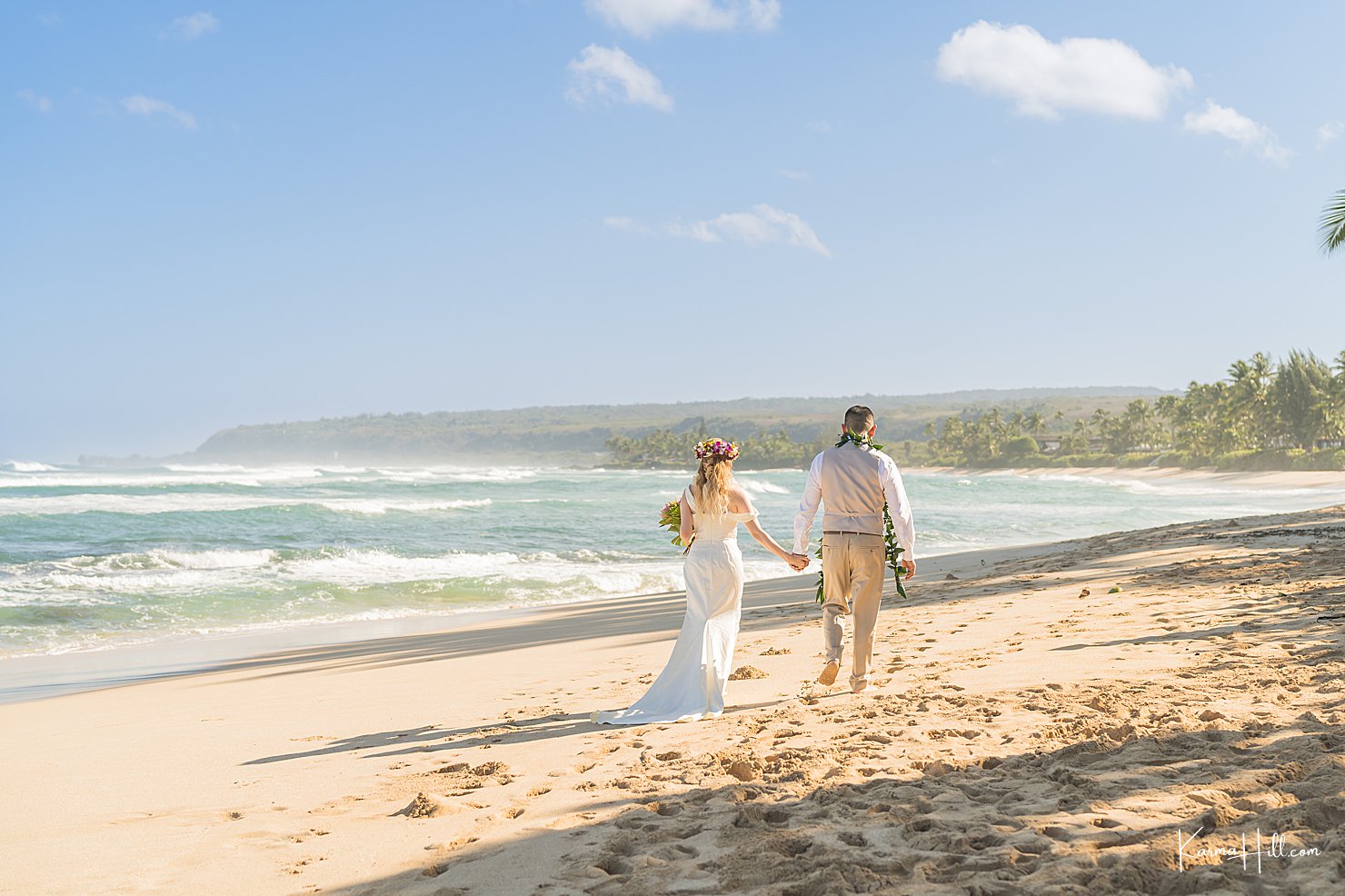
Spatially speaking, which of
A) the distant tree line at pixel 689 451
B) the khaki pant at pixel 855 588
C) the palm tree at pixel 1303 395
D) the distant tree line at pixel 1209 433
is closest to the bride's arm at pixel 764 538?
the khaki pant at pixel 855 588

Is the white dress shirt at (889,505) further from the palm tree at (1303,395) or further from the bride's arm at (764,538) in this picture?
the palm tree at (1303,395)

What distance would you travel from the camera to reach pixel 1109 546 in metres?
15.2

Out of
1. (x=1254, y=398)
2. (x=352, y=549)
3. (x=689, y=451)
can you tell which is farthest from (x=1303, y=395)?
(x=689, y=451)

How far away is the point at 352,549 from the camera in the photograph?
22.2 metres

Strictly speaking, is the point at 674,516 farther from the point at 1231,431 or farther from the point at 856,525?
the point at 1231,431

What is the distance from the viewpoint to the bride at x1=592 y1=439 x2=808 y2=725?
20.2 feet

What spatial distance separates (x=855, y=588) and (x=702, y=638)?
109 centimetres

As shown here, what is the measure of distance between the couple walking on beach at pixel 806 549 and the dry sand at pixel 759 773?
1.17 feet

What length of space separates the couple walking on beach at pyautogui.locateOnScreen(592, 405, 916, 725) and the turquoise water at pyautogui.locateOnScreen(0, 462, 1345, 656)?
9456 mm

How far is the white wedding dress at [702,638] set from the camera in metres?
6.12

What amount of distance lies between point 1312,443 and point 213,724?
88.3 m

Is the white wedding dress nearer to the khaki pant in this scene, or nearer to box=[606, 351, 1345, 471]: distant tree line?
the khaki pant

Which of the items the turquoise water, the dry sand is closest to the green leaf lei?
the dry sand

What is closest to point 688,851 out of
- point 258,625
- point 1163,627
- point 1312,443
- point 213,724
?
point 213,724
